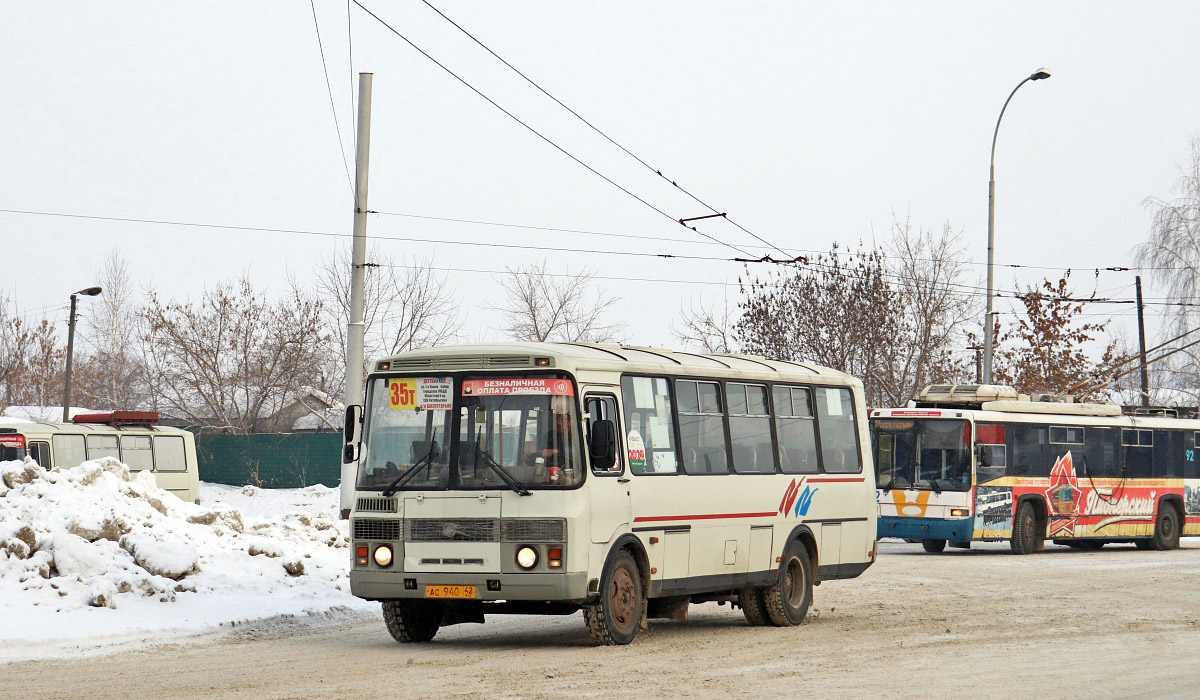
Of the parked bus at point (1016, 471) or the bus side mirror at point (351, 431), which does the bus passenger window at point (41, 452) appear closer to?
the parked bus at point (1016, 471)

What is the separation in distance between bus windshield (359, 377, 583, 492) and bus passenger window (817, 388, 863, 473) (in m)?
4.83

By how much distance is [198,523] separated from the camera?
17797 millimetres

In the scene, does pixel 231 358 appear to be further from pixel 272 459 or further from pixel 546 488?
pixel 546 488

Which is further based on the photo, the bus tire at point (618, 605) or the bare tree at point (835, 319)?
the bare tree at point (835, 319)

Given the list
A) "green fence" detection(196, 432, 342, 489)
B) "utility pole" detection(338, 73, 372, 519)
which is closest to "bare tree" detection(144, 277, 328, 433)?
"green fence" detection(196, 432, 342, 489)

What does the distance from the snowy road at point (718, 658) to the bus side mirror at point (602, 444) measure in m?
1.60

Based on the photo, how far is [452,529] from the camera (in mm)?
12625

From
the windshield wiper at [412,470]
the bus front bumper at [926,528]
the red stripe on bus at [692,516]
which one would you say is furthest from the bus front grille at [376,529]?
the bus front bumper at [926,528]

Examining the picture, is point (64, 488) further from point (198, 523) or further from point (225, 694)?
point (225, 694)

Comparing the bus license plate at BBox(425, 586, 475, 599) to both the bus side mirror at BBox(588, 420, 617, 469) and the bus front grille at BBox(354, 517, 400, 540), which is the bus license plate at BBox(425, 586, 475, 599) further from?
the bus side mirror at BBox(588, 420, 617, 469)

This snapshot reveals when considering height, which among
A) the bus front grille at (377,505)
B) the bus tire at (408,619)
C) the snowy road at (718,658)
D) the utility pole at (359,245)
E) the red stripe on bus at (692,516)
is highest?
the utility pole at (359,245)

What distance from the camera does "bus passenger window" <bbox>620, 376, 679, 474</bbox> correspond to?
1342 centimetres

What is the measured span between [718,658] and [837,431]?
5.21 m

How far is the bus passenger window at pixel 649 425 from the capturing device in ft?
44.0
